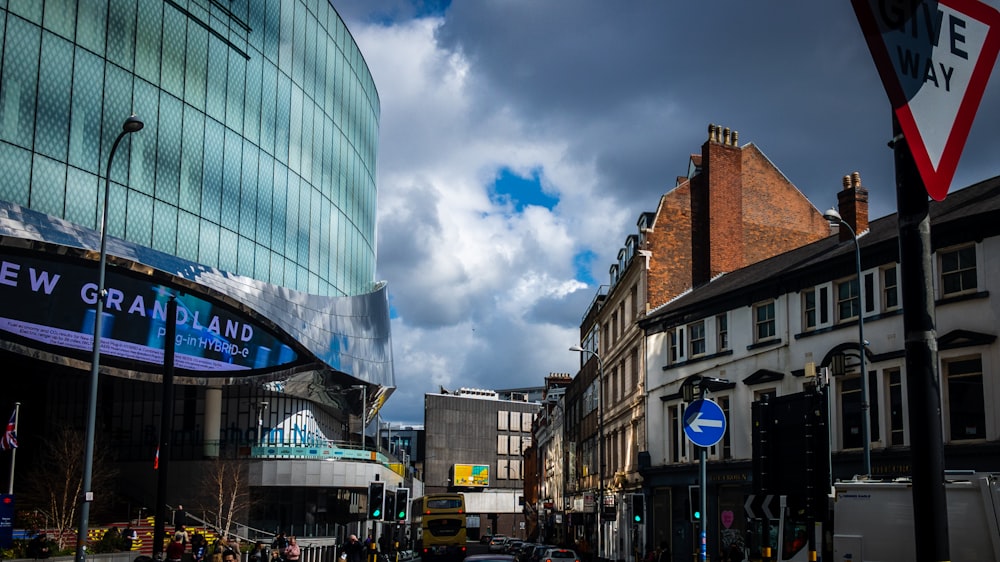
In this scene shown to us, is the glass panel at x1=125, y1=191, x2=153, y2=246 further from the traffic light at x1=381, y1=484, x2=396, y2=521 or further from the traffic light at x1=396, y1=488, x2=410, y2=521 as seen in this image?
the traffic light at x1=381, y1=484, x2=396, y2=521

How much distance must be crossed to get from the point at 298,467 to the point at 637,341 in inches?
954

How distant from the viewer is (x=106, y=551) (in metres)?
32.7

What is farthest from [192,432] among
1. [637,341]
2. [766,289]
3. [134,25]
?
[766,289]

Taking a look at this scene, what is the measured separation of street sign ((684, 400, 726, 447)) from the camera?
18.6 meters

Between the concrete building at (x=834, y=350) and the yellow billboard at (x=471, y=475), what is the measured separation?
10338 centimetres

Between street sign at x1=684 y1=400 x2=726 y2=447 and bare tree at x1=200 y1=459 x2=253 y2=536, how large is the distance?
4097 centimetres

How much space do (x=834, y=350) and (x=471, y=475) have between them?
120 metres

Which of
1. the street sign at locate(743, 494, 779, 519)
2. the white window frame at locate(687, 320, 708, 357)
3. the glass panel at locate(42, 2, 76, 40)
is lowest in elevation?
the street sign at locate(743, 494, 779, 519)

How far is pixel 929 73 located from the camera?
505 cm

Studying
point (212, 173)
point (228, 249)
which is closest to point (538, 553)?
point (228, 249)

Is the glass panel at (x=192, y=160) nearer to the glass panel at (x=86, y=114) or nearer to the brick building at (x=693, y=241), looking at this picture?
the glass panel at (x=86, y=114)

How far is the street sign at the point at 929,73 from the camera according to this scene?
16.3ft

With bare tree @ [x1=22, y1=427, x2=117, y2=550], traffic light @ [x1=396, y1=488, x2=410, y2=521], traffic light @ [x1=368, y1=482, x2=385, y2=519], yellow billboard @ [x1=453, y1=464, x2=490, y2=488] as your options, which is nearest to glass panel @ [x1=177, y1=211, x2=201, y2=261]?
Answer: bare tree @ [x1=22, y1=427, x2=117, y2=550]

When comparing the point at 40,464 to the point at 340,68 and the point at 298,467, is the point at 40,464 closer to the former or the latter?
the point at 298,467
